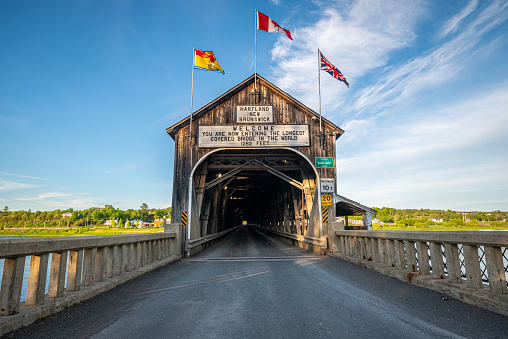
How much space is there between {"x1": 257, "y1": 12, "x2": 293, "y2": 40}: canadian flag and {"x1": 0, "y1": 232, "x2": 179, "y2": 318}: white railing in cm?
1265

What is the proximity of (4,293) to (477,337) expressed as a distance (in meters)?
6.12

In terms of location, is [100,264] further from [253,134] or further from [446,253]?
[253,134]

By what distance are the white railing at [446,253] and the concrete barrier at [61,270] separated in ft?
22.9

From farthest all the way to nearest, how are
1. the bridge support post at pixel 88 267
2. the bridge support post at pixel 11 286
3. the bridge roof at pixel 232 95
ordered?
the bridge roof at pixel 232 95, the bridge support post at pixel 88 267, the bridge support post at pixel 11 286

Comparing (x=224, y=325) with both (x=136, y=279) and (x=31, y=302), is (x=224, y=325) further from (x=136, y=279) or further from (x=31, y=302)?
(x=136, y=279)

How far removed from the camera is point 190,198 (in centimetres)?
1530

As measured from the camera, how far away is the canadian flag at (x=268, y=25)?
1620 centimetres

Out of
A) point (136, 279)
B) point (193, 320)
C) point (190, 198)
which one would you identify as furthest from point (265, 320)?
point (190, 198)

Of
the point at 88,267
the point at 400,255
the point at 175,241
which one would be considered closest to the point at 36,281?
the point at 88,267

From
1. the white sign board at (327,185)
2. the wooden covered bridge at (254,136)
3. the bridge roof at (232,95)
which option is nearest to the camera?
the white sign board at (327,185)

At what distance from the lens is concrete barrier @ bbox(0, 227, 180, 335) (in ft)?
13.4

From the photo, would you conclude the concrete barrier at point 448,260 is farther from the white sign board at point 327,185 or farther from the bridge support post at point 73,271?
the bridge support post at point 73,271

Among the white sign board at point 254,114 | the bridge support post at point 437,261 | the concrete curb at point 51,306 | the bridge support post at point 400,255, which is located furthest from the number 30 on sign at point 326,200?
the concrete curb at point 51,306

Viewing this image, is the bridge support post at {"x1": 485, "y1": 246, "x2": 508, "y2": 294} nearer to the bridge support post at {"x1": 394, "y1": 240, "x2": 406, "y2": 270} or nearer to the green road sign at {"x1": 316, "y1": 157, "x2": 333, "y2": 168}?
the bridge support post at {"x1": 394, "y1": 240, "x2": 406, "y2": 270}
